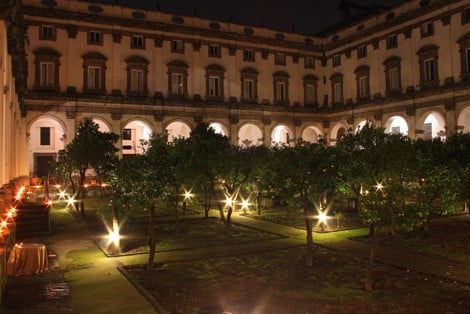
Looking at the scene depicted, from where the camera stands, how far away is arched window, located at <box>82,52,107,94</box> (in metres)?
35.8

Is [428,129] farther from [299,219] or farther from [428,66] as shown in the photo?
[299,219]

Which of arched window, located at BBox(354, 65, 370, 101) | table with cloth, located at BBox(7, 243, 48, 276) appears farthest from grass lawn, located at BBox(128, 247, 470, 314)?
arched window, located at BBox(354, 65, 370, 101)

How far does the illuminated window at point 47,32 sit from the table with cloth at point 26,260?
27.8 metres

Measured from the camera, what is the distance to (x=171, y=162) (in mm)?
11938

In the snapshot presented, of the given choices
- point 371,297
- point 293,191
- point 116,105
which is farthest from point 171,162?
point 116,105

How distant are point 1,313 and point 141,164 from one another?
4.71 meters

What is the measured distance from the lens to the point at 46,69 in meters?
34.3

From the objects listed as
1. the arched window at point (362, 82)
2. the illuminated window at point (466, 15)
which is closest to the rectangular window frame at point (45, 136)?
the arched window at point (362, 82)

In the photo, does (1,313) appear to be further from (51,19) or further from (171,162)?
(51,19)

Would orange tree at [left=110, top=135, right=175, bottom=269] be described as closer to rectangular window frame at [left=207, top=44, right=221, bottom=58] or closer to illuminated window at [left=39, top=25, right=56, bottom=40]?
illuminated window at [left=39, top=25, right=56, bottom=40]

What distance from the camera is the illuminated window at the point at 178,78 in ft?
127

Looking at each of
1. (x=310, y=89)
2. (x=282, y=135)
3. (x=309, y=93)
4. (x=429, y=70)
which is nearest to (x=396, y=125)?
(x=429, y=70)

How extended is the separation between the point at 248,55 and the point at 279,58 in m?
3.47

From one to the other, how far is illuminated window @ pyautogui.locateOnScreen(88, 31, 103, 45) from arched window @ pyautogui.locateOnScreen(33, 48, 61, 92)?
113 inches
